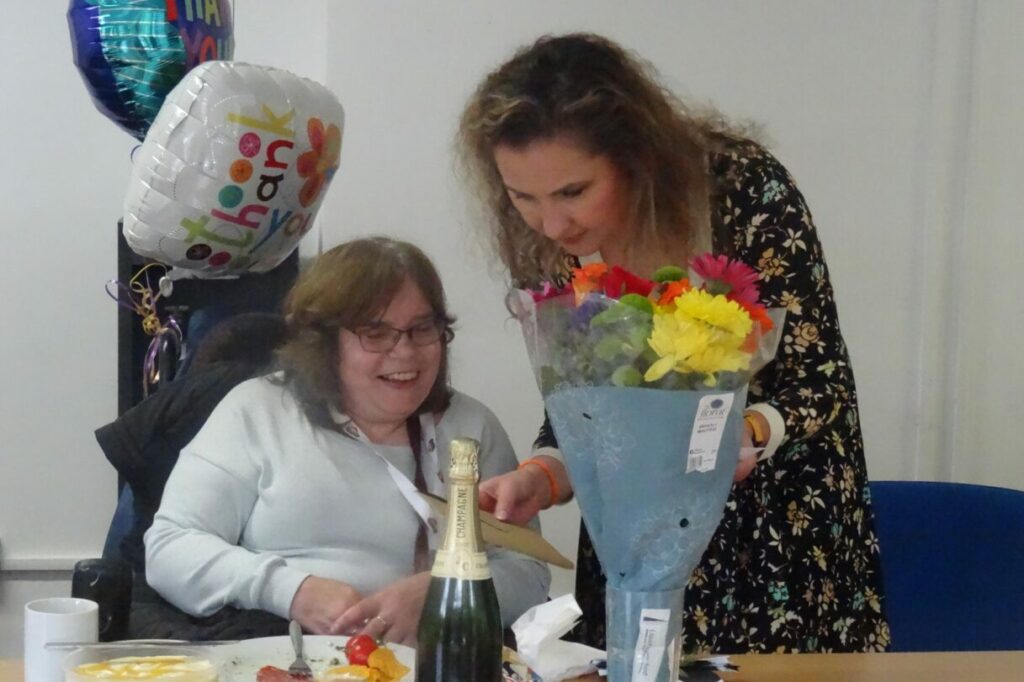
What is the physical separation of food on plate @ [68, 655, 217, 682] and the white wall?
587 mm

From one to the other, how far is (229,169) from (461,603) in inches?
26.9

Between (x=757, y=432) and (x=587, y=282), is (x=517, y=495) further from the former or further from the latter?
(x=587, y=282)

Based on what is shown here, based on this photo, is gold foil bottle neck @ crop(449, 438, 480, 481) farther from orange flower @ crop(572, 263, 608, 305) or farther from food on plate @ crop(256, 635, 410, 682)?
food on plate @ crop(256, 635, 410, 682)

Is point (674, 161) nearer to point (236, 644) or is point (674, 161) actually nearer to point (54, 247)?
point (236, 644)

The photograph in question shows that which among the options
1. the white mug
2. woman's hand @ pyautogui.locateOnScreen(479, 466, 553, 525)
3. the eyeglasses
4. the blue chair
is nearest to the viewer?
the white mug

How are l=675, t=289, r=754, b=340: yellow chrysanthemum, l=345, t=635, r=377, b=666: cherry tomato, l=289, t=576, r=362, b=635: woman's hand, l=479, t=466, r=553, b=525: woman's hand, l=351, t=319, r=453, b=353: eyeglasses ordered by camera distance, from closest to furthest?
l=675, t=289, r=754, b=340: yellow chrysanthemum
l=345, t=635, r=377, b=666: cherry tomato
l=479, t=466, r=553, b=525: woman's hand
l=289, t=576, r=362, b=635: woman's hand
l=351, t=319, r=453, b=353: eyeglasses

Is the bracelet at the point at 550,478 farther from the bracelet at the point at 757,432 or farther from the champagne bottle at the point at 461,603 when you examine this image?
the champagne bottle at the point at 461,603

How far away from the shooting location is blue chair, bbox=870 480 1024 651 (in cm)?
158

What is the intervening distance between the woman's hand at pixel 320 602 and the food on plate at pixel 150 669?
0.37 m

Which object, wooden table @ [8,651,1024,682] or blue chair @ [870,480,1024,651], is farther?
blue chair @ [870,480,1024,651]

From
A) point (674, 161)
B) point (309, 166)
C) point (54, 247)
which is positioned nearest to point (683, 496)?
point (674, 161)

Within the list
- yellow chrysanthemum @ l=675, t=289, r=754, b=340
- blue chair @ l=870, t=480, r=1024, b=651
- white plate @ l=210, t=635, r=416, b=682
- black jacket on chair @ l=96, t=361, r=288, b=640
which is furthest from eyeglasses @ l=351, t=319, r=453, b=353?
blue chair @ l=870, t=480, r=1024, b=651

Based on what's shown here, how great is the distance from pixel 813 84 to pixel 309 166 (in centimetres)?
91

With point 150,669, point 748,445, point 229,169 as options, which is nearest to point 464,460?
point 150,669
